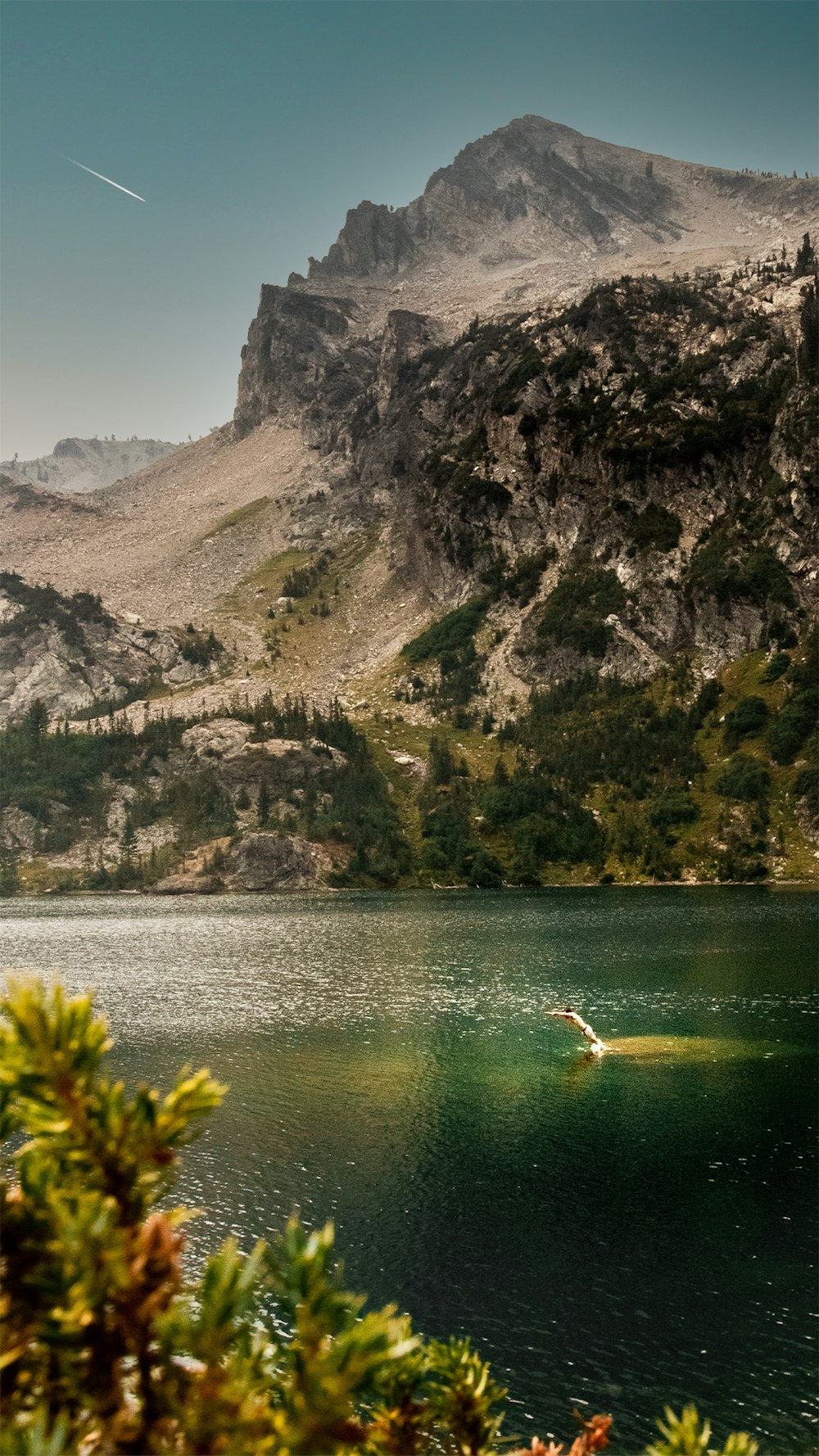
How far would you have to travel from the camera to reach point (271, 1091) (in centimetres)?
4438

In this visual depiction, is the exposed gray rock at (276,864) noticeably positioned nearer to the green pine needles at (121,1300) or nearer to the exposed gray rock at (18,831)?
the exposed gray rock at (18,831)

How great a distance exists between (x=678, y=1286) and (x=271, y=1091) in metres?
23.6

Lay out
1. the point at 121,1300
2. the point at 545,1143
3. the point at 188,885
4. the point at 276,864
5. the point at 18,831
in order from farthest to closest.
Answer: the point at 18,831, the point at 188,885, the point at 276,864, the point at 545,1143, the point at 121,1300

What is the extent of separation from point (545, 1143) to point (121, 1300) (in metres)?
36.4

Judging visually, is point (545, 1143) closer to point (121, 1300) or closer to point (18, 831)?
point (121, 1300)

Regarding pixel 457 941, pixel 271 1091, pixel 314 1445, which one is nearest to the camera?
pixel 314 1445

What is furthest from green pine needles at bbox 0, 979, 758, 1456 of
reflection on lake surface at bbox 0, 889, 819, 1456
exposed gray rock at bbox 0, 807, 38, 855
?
exposed gray rock at bbox 0, 807, 38, 855

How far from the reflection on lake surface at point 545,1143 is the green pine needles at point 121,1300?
18.5 m

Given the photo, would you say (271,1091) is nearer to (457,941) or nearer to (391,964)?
(391,964)

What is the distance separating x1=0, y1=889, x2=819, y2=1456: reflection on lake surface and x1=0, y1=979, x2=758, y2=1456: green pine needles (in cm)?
1853

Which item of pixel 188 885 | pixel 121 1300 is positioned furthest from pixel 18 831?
pixel 121 1300

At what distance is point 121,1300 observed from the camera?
3.29 metres

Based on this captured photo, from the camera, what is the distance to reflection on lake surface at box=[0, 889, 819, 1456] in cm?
2195

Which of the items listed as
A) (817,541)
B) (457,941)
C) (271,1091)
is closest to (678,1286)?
(271,1091)
